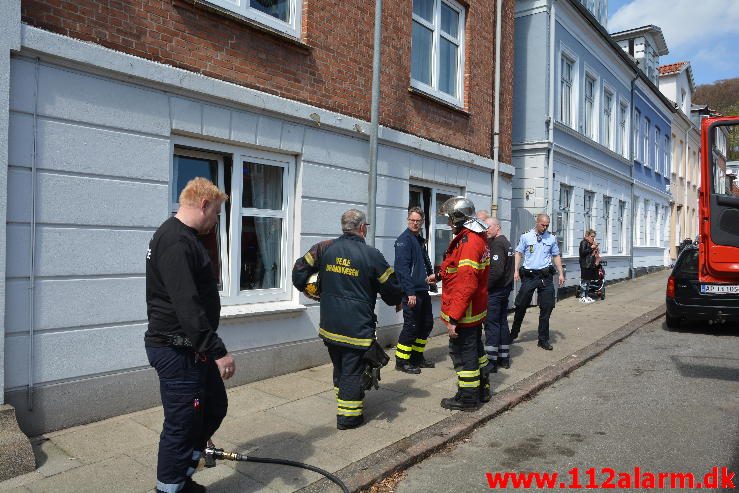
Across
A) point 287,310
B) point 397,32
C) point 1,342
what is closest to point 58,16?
point 1,342

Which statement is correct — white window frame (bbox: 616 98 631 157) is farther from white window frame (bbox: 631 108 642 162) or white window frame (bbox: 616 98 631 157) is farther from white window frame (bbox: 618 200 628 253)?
white window frame (bbox: 618 200 628 253)

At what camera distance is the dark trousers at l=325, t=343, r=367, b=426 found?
4.74 m

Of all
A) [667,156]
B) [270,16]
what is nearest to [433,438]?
[270,16]

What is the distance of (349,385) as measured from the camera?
4.78 m

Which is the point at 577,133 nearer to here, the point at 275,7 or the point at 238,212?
the point at 275,7

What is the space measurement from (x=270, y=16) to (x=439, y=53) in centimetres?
370

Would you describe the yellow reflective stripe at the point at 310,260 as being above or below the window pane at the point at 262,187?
below

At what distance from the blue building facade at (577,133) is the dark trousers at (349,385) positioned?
26.2ft

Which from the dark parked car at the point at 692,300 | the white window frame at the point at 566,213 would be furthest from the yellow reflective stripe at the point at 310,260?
the white window frame at the point at 566,213

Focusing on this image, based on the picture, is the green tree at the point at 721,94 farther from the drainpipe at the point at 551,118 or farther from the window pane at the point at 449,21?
the window pane at the point at 449,21

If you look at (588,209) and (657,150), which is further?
(657,150)

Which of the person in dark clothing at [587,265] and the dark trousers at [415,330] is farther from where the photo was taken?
the person in dark clothing at [587,265]

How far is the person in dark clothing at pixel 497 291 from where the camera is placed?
22.0 ft

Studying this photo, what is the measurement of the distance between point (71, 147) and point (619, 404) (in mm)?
5454
